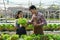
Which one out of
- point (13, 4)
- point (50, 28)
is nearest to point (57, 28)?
point (50, 28)

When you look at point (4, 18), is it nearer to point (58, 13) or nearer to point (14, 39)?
point (58, 13)

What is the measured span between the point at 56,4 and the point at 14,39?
288 cm

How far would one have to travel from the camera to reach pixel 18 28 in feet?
10.9

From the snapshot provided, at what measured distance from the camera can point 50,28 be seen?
5043 mm

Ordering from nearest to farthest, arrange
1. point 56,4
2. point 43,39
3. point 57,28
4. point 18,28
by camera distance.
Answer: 1. point 43,39
2. point 18,28
3. point 57,28
4. point 56,4

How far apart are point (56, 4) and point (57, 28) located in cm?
69

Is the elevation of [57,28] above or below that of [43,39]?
below

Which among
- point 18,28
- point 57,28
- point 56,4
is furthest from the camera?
point 56,4

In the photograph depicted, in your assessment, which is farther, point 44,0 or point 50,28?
point 44,0

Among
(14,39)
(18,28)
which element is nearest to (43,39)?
(14,39)

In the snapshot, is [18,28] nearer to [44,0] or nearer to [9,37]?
[9,37]

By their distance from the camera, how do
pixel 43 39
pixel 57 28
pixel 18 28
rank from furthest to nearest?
1. pixel 57 28
2. pixel 18 28
3. pixel 43 39

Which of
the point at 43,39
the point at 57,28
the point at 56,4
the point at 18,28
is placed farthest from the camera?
the point at 56,4

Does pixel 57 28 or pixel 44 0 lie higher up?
pixel 44 0
